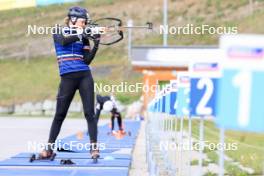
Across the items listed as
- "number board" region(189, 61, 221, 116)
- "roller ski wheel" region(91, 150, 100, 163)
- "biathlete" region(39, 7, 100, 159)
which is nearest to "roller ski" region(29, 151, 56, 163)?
"biathlete" region(39, 7, 100, 159)

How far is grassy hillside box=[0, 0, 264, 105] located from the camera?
48719 millimetres

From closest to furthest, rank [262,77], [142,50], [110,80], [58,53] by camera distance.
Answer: [262,77] → [58,53] → [142,50] → [110,80]

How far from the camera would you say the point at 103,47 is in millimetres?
60531

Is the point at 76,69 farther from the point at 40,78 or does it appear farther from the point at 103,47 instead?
the point at 103,47

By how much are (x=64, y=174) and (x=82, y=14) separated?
1.85 meters

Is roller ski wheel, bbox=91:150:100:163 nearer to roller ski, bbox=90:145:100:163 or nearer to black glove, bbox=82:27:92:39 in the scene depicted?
roller ski, bbox=90:145:100:163

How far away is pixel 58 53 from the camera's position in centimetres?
788

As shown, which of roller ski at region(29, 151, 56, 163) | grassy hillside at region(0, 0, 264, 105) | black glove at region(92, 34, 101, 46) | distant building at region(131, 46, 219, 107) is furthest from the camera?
grassy hillside at region(0, 0, 264, 105)

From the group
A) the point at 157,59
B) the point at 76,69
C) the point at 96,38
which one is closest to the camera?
the point at 96,38

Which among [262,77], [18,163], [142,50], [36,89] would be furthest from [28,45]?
[262,77]

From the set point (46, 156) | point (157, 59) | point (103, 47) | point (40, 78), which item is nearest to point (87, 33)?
point (46, 156)

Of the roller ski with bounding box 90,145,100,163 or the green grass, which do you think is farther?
the green grass

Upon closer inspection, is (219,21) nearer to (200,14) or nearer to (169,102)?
(200,14)

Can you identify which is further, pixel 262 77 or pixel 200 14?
pixel 200 14
